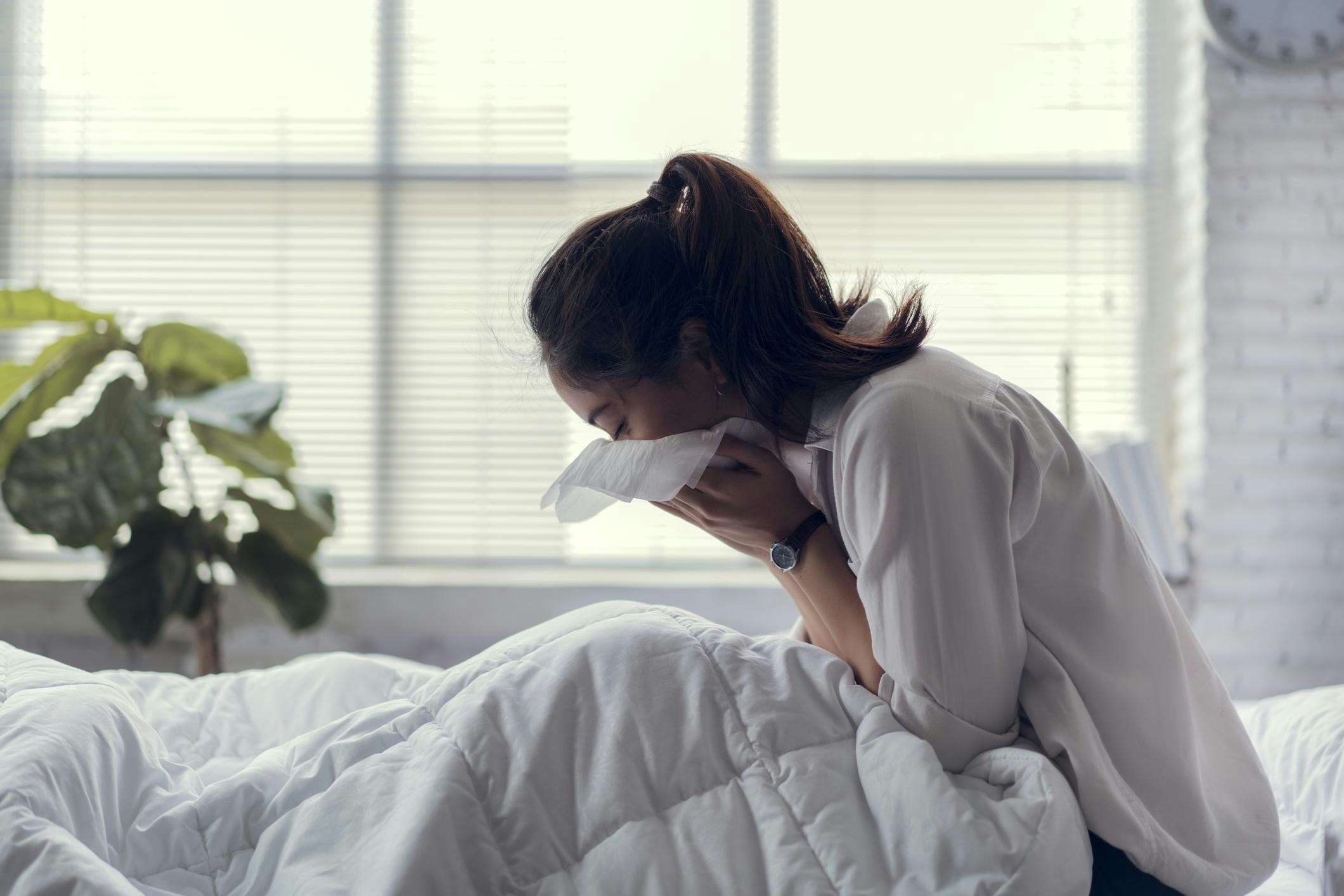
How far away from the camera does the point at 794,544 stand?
103 centimetres

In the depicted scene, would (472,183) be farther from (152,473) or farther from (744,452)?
(744,452)

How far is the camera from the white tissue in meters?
0.98

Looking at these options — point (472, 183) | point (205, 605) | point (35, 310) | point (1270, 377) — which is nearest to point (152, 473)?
point (205, 605)

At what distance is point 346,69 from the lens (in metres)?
2.56

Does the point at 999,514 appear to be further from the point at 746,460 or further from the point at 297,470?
the point at 297,470

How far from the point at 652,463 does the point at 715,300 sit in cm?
17

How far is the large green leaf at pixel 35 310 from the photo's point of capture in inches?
78.9

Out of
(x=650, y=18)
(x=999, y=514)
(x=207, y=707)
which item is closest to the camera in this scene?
(x=999, y=514)

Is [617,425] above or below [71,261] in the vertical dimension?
below

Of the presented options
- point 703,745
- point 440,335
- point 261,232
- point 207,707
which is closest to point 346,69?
point 261,232

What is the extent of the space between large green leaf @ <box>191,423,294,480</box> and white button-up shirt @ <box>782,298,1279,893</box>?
155 cm

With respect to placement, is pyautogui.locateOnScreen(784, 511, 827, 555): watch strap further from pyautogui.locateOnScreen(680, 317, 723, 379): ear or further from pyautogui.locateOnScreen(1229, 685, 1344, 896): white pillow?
pyautogui.locateOnScreen(1229, 685, 1344, 896): white pillow

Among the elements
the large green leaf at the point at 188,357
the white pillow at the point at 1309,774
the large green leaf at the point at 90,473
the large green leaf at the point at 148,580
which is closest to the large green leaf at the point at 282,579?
the large green leaf at the point at 148,580

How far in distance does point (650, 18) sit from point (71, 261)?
165cm
